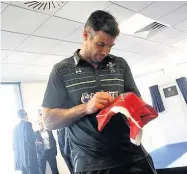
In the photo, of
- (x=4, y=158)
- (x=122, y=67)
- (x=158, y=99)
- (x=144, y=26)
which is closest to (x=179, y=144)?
(x=158, y=99)

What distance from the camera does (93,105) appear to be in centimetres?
93

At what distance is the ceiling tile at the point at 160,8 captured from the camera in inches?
154

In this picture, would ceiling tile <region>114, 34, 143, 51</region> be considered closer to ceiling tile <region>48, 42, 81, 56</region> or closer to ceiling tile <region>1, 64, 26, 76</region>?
ceiling tile <region>48, 42, 81, 56</region>

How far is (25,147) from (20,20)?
2.24 metres

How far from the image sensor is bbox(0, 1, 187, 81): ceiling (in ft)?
11.1

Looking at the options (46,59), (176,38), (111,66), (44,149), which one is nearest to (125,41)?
(176,38)

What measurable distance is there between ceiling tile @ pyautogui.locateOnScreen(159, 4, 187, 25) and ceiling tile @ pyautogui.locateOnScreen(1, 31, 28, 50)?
2571 millimetres

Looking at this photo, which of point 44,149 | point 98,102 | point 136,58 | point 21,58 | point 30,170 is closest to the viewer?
point 98,102

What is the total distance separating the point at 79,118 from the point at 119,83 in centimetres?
28

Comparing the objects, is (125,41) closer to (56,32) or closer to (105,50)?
(56,32)

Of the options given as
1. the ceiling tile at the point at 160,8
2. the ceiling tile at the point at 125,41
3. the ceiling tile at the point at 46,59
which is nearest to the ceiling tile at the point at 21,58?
the ceiling tile at the point at 46,59

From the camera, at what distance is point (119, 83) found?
3.83ft

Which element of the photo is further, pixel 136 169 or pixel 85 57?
pixel 85 57

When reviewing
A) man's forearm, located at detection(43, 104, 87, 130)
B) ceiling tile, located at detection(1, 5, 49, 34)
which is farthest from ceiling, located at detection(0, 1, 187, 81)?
man's forearm, located at detection(43, 104, 87, 130)
